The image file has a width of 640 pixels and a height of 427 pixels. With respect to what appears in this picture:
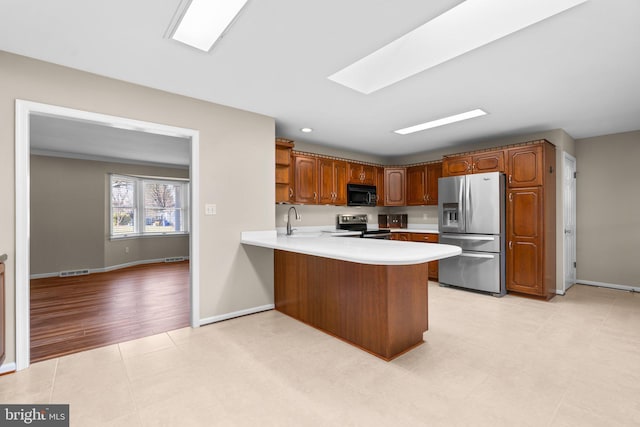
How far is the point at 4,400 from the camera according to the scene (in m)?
1.91

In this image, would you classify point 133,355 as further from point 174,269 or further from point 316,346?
point 174,269

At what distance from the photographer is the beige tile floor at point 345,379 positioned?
1755 mm

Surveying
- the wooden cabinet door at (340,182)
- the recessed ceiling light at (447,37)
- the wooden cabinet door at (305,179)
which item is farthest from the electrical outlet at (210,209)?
the wooden cabinet door at (340,182)

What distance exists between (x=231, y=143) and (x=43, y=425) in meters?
2.67

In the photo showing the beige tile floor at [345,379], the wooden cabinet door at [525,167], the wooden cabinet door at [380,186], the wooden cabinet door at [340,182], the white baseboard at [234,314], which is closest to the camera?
the beige tile floor at [345,379]

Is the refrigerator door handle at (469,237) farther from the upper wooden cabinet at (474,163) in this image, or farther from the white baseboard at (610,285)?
the white baseboard at (610,285)

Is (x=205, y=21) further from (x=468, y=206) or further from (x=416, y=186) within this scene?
(x=416, y=186)

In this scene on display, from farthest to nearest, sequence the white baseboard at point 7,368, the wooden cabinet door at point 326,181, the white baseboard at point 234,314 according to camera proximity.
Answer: the wooden cabinet door at point 326,181
the white baseboard at point 234,314
the white baseboard at point 7,368

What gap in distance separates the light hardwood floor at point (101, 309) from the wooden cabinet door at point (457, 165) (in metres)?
4.31

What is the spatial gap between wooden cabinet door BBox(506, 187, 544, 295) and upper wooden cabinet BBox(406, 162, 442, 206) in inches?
54.8

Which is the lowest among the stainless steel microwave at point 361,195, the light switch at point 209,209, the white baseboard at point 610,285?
the white baseboard at point 610,285

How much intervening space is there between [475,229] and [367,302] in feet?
8.89

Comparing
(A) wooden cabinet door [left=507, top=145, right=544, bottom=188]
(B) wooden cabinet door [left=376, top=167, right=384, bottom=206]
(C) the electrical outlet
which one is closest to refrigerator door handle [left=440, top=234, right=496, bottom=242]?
(A) wooden cabinet door [left=507, top=145, right=544, bottom=188]

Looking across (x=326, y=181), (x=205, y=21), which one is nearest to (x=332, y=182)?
Result: (x=326, y=181)
